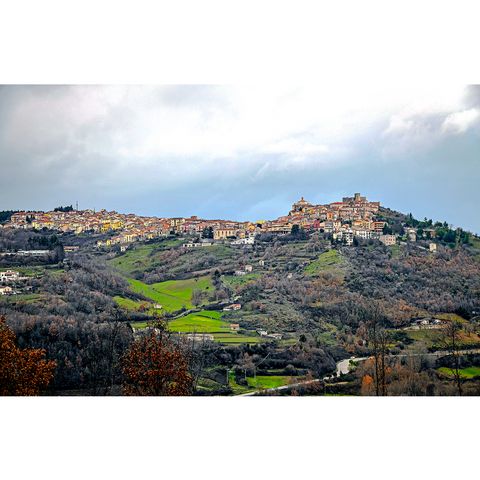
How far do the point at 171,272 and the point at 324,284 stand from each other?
2.89 meters

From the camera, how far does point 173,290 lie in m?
10.1

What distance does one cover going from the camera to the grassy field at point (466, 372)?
8.32 metres

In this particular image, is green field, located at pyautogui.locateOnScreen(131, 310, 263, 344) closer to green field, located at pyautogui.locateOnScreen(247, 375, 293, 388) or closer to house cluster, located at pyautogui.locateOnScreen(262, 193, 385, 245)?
green field, located at pyautogui.locateOnScreen(247, 375, 293, 388)

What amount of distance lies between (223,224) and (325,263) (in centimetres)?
214

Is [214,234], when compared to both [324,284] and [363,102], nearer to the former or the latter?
[324,284]

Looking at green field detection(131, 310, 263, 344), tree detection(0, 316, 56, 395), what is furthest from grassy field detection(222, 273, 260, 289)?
tree detection(0, 316, 56, 395)

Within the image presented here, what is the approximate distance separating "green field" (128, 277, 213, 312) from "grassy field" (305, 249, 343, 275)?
1.95 meters

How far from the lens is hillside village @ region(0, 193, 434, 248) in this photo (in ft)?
33.4

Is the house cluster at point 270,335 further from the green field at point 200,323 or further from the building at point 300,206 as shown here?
the building at point 300,206

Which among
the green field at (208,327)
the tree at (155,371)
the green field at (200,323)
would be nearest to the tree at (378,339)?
the green field at (208,327)

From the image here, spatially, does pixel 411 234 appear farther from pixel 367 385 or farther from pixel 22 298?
pixel 22 298
